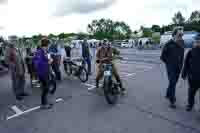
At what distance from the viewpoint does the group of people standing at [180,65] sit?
378cm

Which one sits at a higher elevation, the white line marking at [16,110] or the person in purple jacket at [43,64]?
Answer: the person in purple jacket at [43,64]

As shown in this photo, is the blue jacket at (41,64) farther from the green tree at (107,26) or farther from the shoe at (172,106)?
the green tree at (107,26)

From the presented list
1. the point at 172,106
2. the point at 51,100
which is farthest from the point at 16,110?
the point at 172,106

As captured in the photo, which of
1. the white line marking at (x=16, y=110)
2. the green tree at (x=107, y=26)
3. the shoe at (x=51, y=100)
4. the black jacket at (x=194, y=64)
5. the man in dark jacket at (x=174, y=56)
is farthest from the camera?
the green tree at (x=107, y=26)

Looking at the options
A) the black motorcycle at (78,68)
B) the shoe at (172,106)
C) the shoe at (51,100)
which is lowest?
the shoe at (51,100)

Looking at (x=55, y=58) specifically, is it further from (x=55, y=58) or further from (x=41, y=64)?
(x=41, y=64)

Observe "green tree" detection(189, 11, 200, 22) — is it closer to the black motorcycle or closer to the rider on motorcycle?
the black motorcycle

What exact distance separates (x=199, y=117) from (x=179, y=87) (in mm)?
2264

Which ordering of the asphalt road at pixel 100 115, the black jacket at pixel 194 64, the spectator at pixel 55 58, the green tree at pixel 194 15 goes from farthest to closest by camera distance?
the green tree at pixel 194 15
the spectator at pixel 55 58
the black jacket at pixel 194 64
the asphalt road at pixel 100 115

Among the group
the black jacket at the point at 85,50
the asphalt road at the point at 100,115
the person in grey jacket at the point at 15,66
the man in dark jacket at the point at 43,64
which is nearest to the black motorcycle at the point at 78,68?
the black jacket at the point at 85,50

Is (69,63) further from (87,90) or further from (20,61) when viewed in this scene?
(20,61)

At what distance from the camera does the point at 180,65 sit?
14.0 feet

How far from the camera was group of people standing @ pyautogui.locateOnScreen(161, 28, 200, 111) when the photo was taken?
12.4 ft

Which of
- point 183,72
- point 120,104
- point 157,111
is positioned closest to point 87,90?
point 120,104
